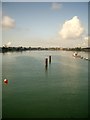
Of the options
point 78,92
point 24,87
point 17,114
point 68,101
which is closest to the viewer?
point 17,114

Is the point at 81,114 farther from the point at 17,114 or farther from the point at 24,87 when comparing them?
the point at 24,87

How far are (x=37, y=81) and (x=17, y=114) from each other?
3.80 metres

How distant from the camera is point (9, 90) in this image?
752 cm

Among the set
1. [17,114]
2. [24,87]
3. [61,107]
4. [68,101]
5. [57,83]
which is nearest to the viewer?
[17,114]

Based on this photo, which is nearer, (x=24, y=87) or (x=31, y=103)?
(x=31, y=103)

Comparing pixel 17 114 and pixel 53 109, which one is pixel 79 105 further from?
pixel 17 114

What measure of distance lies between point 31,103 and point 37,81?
3.02 metres

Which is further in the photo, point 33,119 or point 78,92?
point 78,92

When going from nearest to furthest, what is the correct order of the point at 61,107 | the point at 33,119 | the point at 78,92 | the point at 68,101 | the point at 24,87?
the point at 33,119 → the point at 61,107 → the point at 68,101 → the point at 78,92 → the point at 24,87

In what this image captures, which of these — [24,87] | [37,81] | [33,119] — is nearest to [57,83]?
[37,81]

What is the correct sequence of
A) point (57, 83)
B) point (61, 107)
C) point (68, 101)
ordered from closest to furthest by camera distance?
1. point (61, 107)
2. point (68, 101)
3. point (57, 83)

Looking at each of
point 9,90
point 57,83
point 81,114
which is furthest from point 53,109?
point 57,83

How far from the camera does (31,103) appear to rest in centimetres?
599

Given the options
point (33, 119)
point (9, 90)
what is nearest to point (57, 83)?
point (9, 90)
